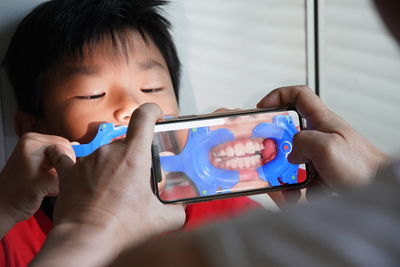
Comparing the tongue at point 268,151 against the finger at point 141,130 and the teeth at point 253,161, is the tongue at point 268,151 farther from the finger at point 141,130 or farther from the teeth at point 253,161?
the finger at point 141,130

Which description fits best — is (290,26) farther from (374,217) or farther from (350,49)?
(374,217)

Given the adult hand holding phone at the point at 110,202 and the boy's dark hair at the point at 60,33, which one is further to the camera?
the boy's dark hair at the point at 60,33

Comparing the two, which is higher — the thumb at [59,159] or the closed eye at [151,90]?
the closed eye at [151,90]

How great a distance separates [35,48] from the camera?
91 centimetres

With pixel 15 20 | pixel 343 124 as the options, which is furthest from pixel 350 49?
pixel 15 20

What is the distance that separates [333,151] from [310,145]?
3 cm

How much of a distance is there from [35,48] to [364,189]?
806 mm

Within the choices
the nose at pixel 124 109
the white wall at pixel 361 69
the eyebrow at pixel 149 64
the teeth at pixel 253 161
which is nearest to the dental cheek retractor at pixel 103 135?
the nose at pixel 124 109

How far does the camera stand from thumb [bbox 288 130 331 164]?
65 cm

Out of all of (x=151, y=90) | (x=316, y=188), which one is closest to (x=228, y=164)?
(x=316, y=188)

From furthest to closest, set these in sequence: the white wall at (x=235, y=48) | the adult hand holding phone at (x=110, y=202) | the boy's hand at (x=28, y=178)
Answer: the white wall at (x=235, y=48), the boy's hand at (x=28, y=178), the adult hand holding phone at (x=110, y=202)

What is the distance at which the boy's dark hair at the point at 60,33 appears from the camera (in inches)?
34.7

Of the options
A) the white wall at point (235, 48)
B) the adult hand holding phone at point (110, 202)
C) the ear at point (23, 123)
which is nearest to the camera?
the adult hand holding phone at point (110, 202)

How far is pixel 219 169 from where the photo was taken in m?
0.73
